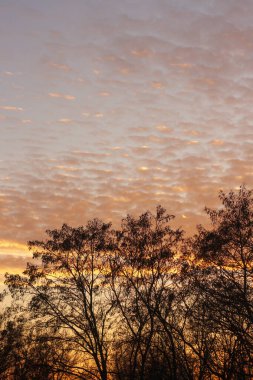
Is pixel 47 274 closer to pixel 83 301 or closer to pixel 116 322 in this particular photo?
pixel 83 301

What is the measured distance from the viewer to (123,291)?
1515 inches

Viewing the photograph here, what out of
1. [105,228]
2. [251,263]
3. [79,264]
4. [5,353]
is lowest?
[5,353]

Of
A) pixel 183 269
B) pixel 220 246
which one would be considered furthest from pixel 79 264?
pixel 220 246

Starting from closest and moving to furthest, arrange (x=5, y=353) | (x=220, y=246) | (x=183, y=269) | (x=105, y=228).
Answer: (x=220, y=246), (x=183, y=269), (x=105, y=228), (x=5, y=353)

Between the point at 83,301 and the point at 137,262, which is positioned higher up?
the point at 137,262

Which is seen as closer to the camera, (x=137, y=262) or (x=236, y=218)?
(x=236, y=218)

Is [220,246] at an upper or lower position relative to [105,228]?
lower

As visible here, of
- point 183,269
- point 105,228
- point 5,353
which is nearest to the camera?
point 183,269

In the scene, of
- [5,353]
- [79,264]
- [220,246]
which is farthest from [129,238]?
[5,353]

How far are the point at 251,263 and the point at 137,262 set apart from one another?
9.71 meters

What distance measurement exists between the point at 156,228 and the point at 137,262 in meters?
2.94

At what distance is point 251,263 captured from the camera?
31266 mm

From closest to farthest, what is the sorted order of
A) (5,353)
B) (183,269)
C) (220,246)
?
(220,246), (183,269), (5,353)

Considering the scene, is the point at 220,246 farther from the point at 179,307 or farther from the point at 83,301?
the point at 83,301
